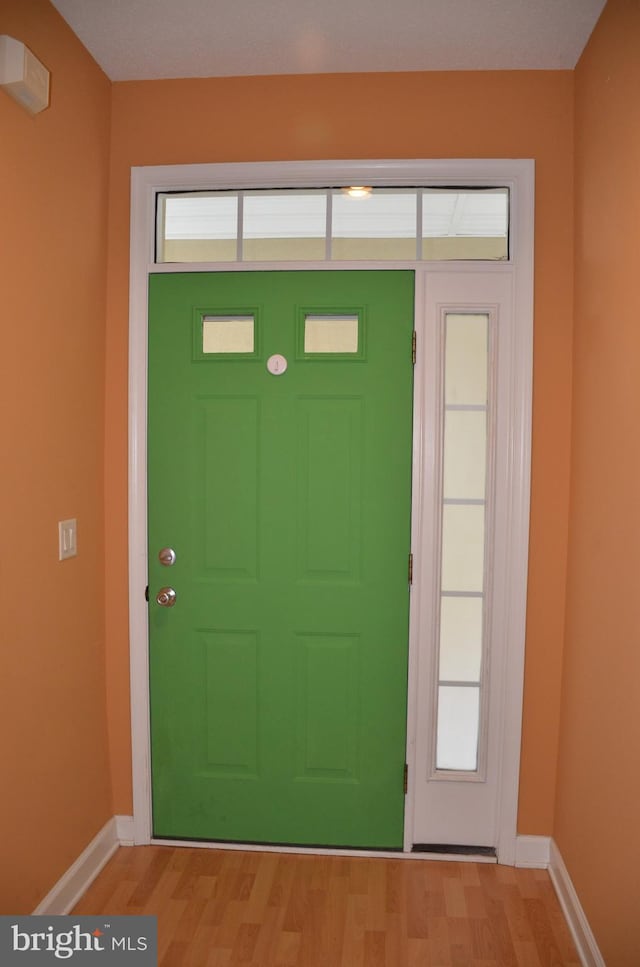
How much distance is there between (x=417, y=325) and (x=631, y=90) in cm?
88

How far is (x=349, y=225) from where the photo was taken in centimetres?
234

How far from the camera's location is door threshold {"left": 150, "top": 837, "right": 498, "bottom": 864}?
7.70 feet

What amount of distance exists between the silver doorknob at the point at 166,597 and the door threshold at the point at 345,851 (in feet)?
2.86

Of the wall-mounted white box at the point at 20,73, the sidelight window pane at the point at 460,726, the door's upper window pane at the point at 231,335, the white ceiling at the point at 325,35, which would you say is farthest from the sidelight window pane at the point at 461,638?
the wall-mounted white box at the point at 20,73

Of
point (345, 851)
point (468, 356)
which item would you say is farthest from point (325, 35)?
point (345, 851)

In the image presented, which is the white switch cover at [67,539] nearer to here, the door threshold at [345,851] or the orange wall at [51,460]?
the orange wall at [51,460]

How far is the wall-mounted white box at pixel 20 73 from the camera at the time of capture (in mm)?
1650

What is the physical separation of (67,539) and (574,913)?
6.29 ft

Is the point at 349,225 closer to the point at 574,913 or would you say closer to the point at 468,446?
the point at 468,446

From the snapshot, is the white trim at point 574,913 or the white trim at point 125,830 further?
the white trim at point 125,830

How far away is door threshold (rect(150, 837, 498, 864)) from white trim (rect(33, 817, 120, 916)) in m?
0.21

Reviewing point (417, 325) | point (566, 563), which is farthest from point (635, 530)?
point (417, 325)

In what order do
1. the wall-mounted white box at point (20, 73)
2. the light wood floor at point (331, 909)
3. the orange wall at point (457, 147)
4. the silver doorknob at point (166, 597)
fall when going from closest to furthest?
the wall-mounted white box at point (20, 73) → the light wood floor at point (331, 909) → the orange wall at point (457, 147) → the silver doorknob at point (166, 597)

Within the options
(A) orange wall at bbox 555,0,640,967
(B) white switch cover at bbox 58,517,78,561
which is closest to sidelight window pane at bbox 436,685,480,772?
(A) orange wall at bbox 555,0,640,967
